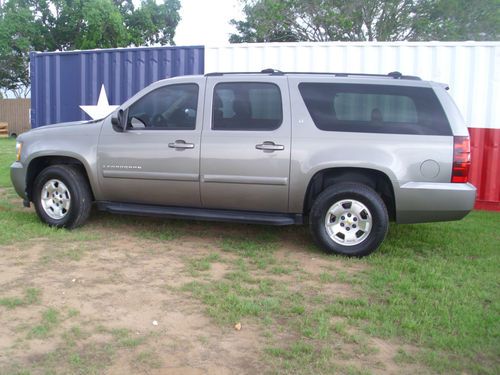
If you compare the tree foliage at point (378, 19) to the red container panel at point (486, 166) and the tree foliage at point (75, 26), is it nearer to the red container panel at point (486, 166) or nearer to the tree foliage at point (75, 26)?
the tree foliage at point (75, 26)

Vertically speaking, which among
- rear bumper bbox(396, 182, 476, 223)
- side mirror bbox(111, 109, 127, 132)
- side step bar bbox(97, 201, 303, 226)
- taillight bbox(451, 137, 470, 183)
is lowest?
side step bar bbox(97, 201, 303, 226)

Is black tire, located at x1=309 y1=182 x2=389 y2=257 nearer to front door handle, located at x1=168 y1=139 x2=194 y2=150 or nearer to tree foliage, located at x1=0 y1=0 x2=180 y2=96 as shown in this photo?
front door handle, located at x1=168 y1=139 x2=194 y2=150

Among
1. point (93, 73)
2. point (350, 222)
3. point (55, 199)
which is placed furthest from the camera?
point (93, 73)

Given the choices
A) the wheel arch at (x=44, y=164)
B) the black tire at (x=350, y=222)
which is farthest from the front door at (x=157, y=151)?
the black tire at (x=350, y=222)

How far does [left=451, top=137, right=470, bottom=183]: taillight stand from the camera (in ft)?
16.8

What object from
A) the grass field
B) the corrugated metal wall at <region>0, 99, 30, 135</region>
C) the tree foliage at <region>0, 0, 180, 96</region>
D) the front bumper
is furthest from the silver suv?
the corrugated metal wall at <region>0, 99, 30, 135</region>

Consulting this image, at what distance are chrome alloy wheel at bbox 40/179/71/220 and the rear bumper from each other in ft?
12.4

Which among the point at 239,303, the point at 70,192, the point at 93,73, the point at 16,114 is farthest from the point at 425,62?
the point at 16,114

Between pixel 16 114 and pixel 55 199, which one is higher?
pixel 16 114

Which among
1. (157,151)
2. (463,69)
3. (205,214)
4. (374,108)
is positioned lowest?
(205,214)

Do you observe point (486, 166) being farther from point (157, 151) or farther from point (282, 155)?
point (157, 151)

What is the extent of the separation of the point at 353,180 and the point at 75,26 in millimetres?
26408

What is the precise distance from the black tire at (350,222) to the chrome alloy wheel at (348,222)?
0.05 feet

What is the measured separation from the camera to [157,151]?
5.76 meters
